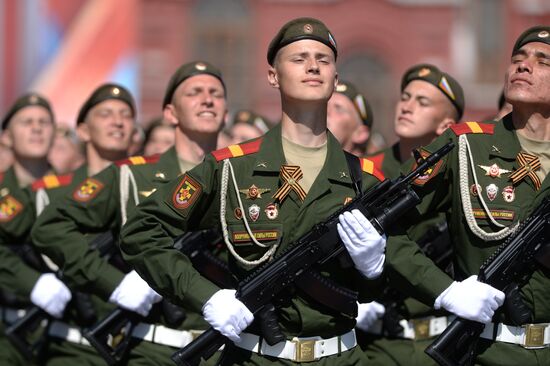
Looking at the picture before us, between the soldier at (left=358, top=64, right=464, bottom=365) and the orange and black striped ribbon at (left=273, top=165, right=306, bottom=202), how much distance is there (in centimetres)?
75

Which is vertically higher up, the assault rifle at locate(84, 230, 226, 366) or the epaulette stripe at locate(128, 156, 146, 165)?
A: the epaulette stripe at locate(128, 156, 146, 165)

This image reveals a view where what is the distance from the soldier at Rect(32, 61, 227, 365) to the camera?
6.13 metres

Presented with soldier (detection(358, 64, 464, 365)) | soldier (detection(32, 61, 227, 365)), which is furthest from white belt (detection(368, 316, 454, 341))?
soldier (detection(32, 61, 227, 365))

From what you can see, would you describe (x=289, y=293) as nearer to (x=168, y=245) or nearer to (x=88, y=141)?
(x=168, y=245)

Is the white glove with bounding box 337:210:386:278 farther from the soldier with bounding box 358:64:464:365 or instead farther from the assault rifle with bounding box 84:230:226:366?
the assault rifle with bounding box 84:230:226:366

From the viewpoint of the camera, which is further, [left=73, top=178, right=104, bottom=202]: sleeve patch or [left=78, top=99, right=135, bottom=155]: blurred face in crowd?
[left=78, top=99, right=135, bottom=155]: blurred face in crowd

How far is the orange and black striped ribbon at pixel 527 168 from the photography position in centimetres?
515

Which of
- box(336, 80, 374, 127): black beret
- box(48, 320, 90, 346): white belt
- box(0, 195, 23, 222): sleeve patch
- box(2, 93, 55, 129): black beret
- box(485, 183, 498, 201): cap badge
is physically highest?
box(336, 80, 374, 127): black beret

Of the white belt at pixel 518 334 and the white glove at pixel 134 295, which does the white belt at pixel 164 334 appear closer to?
the white glove at pixel 134 295

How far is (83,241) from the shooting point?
20.3 feet

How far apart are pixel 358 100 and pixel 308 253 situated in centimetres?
370

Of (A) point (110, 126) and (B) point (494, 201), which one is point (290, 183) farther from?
(A) point (110, 126)

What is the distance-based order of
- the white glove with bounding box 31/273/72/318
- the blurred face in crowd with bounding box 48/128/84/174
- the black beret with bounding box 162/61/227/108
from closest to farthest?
the white glove with bounding box 31/273/72/318
the black beret with bounding box 162/61/227/108
the blurred face in crowd with bounding box 48/128/84/174

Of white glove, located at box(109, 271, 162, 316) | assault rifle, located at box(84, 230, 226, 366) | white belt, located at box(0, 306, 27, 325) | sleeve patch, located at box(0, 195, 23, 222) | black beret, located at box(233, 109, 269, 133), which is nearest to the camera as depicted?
assault rifle, located at box(84, 230, 226, 366)
